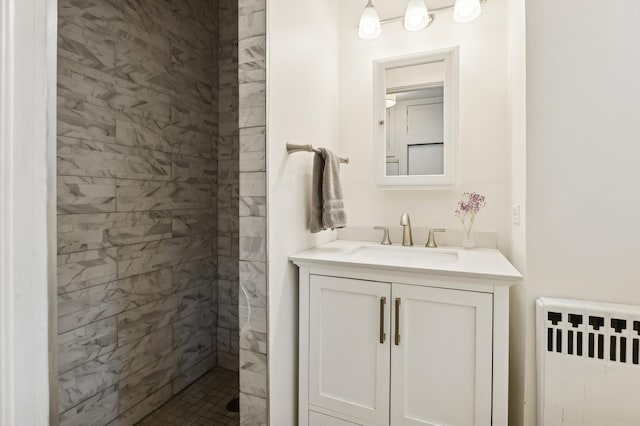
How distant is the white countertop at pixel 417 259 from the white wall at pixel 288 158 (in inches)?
5.2

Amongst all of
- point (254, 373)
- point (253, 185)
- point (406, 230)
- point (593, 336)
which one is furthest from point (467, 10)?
point (254, 373)

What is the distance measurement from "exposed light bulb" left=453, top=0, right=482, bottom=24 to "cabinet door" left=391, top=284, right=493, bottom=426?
4.76 feet

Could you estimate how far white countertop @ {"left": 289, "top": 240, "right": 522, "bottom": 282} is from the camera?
1.21 meters

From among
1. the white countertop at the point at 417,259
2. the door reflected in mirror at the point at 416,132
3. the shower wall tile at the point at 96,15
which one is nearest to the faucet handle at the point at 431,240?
the white countertop at the point at 417,259

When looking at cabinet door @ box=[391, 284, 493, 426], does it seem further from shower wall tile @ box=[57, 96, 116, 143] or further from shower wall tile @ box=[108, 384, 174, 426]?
shower wall tile @ box=[57, 96, 116, 143]

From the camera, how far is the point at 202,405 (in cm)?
192

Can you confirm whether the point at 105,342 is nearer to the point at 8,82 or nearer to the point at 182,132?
the point at 182,132

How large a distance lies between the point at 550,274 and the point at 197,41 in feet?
8.11

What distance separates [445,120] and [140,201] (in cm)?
181

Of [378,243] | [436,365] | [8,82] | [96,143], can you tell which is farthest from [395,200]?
[8,82]

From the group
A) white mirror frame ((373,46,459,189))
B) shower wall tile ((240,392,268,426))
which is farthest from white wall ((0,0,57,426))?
white mirror frame ((373,46,459,189))

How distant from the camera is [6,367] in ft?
1.46

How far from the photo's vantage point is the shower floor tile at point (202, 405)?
1785 mm

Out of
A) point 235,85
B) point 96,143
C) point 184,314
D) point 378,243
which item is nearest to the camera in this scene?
point 96,143
